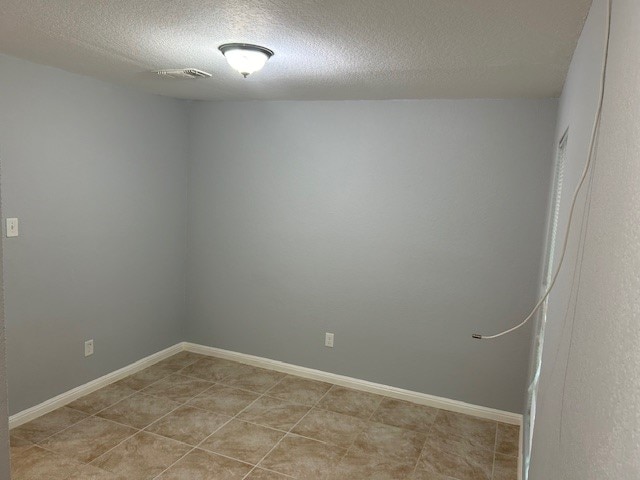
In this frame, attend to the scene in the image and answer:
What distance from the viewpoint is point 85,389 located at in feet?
11.5

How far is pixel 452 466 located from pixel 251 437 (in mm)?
1267

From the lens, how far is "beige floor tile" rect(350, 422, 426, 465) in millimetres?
2990

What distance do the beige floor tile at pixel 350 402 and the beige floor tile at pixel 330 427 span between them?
7cm

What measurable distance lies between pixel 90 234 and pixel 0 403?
2.25 meters

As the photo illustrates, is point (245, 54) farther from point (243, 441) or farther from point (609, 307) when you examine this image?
point (243, 441)

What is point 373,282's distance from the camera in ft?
12.2

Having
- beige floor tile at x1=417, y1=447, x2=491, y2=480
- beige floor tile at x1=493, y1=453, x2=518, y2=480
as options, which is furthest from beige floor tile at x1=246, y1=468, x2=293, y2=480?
beige floor tile at x1=493, y1=453, x2=518, y2=480

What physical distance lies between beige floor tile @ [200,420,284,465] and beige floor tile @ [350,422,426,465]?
0.55m

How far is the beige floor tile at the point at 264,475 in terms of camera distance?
107 inches

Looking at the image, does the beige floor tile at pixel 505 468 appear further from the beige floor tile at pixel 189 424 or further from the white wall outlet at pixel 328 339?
the beige floor tile at pixel 189 424

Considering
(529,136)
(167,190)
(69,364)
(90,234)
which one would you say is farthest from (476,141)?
(69,364)

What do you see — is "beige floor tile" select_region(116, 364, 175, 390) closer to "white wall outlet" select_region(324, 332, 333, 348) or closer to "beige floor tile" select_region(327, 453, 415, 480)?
"white wall outlet" select_region(324, 332, 333, 348)

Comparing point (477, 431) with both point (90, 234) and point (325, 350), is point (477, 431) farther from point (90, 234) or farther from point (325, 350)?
point (90, 234)

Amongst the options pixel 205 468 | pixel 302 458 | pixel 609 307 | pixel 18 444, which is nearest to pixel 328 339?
pixel 302 458
